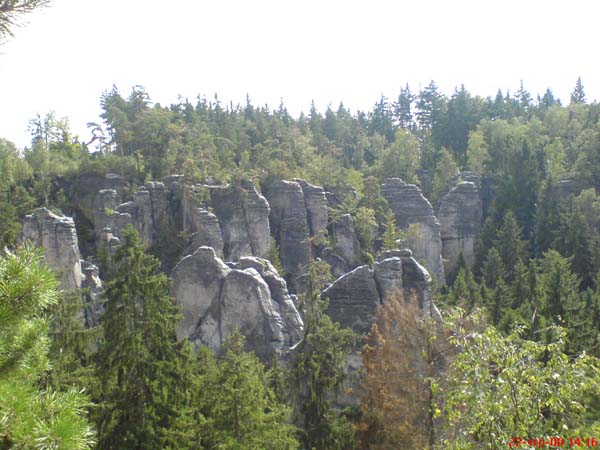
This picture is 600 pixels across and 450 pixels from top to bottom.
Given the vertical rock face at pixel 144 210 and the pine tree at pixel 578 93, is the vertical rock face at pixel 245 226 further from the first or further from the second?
the pine tree at pixel 578 93

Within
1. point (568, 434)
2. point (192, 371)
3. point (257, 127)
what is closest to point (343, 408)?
point (192, 371)

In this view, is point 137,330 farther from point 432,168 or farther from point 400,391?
point 432,168

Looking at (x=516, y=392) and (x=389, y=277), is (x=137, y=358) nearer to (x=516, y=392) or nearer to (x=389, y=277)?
(x=516, y=392)

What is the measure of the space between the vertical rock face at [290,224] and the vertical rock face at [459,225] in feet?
38.9

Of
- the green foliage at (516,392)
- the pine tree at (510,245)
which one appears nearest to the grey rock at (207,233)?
the pine tree at (510,245)

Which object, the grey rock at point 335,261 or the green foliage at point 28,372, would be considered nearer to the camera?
the green foliage at point 28,372

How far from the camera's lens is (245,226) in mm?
35875

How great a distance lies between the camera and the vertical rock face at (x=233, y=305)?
20297 millimetres

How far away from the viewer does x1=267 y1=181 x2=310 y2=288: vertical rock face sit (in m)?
36.6

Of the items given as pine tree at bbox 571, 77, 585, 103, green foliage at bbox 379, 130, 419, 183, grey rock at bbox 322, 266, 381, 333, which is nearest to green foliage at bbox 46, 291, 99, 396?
grey rock at bbox 322, 266, 381, 333

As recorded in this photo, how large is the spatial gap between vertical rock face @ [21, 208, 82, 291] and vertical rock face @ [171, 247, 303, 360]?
377 inches

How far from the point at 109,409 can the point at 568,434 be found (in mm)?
9979

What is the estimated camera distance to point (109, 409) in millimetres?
12695
